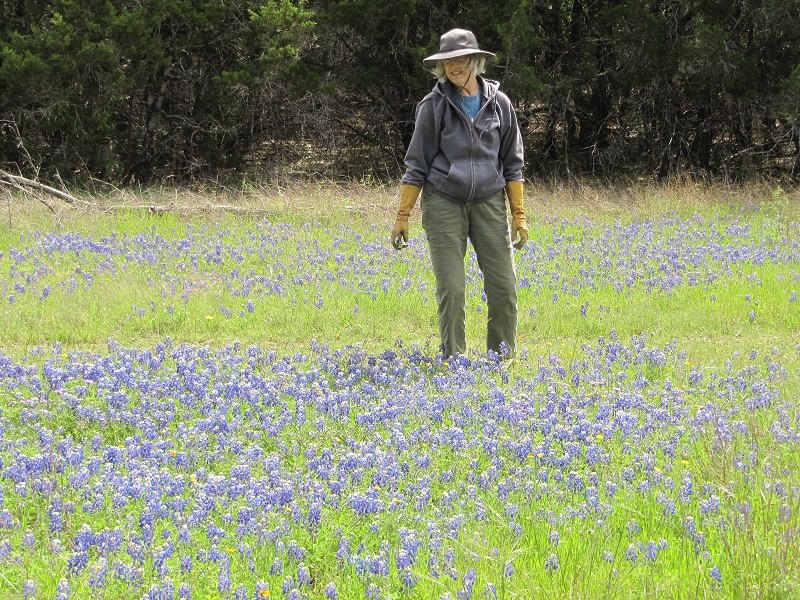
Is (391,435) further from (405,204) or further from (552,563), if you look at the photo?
(405,204)

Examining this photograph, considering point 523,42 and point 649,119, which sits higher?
point 523,42

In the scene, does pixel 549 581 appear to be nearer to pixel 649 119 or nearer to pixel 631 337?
pixel 631 337

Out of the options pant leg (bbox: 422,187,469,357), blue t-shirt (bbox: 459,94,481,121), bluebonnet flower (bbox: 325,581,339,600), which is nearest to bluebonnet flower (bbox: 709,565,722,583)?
bluebonnet flower (bbox: 325,581,339,600)

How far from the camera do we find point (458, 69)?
21.1 ft

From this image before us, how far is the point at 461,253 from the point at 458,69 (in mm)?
1183

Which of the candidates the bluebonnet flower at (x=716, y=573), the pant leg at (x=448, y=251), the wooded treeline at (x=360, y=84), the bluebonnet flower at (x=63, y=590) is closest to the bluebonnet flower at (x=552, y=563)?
the bluebonnet flower at (x=716, y=573)

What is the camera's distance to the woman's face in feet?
21.0

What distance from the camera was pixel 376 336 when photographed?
843 centimetres

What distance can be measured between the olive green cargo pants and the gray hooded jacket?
101mm

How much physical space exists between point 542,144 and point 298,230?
10.6 metres

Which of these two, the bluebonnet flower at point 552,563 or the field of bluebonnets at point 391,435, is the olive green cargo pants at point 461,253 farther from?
the bluebonnet flower at point 552,563

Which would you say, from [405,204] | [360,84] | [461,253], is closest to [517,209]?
[461,253]

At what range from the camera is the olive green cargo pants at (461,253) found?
22.1ft

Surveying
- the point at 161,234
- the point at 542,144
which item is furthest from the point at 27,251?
the point at 542,144
